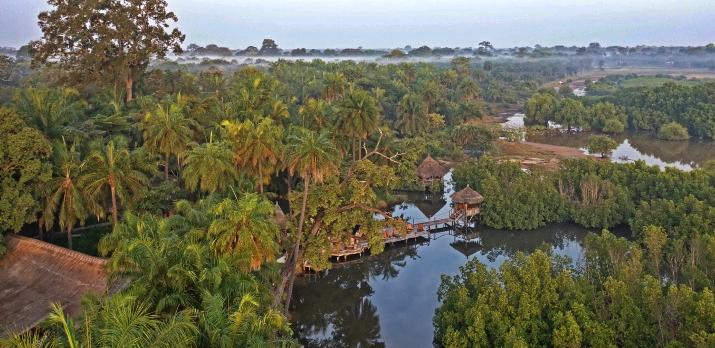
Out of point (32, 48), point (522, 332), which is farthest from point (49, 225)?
point (32, 48)

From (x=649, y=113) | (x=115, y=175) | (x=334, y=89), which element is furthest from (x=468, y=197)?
(x=649, y=113)

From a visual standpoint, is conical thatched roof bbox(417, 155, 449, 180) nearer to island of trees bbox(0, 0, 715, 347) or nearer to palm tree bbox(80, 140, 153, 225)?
island of trees bbox(0, 0, 715, 347)

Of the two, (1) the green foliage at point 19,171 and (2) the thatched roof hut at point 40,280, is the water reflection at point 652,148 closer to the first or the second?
(2) the thatched roof hut at point 40,280

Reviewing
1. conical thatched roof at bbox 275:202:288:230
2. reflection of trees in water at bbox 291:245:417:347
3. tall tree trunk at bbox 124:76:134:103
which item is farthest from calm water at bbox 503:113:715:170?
tall tree trunk at bbox 124:76:134:103

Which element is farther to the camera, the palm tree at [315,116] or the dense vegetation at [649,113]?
the dense vegetation at [649,113]

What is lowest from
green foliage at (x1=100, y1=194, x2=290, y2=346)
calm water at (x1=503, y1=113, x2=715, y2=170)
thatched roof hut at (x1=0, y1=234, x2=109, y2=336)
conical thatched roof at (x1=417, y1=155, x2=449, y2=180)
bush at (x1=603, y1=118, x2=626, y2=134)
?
calm water at (x1=503, y1=113, x2=715, y2=170)

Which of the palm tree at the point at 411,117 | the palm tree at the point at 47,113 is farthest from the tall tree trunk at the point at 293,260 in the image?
the palm tree at the point at 411,117
